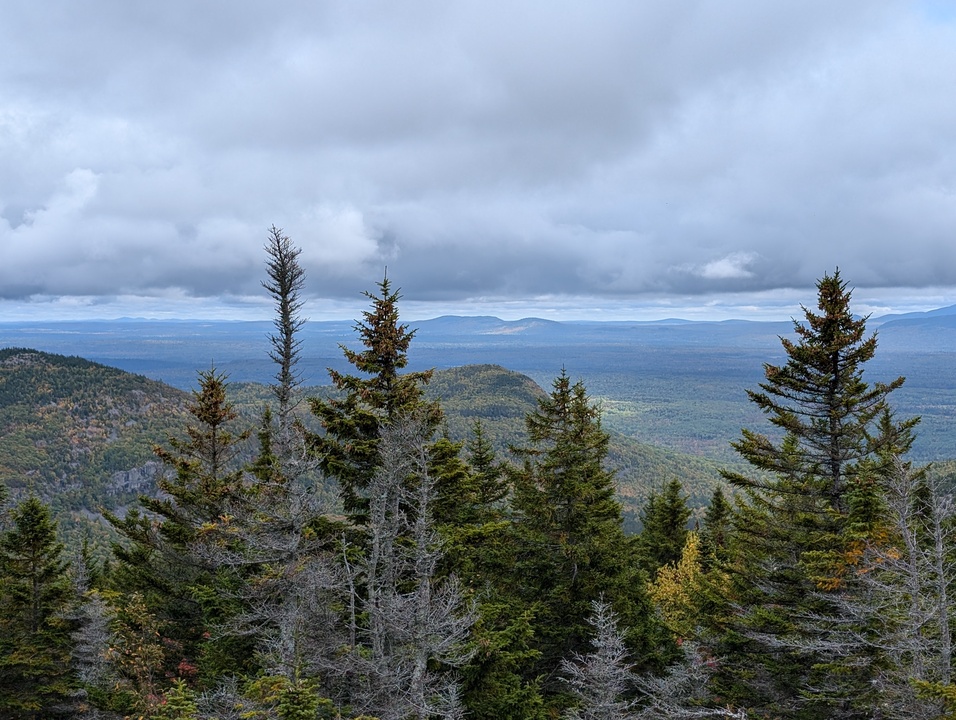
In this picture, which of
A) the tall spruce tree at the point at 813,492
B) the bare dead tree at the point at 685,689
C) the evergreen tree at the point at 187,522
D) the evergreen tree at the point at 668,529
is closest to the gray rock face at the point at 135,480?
the evergreen tree at the point at 668,529

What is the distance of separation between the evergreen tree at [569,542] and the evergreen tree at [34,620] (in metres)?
17.6

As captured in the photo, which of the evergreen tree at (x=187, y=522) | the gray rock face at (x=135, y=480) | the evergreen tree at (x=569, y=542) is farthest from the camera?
the gray rock face at (x=135, y=480)

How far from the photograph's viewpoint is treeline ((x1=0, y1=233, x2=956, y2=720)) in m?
12.6

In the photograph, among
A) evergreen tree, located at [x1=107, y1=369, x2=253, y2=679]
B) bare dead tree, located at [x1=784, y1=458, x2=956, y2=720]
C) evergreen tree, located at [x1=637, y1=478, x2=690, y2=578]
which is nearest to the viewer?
bare dead tree, located at [x1=784, y1=458, x2=956, y2=720]

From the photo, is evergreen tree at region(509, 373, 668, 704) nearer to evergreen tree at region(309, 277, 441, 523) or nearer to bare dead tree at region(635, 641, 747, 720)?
bare dead tree at region(635, 641, 747, 720)

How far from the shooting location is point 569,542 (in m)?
19.5

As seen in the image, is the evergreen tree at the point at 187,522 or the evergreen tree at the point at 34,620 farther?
the evergreen tree at the point at 187,522

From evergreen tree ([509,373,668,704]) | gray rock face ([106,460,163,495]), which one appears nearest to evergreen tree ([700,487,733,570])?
evergreen tree ([509,373,668,704])

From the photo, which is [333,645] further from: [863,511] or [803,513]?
[863,511]

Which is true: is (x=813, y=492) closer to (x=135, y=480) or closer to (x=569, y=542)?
(x=569, y=542)

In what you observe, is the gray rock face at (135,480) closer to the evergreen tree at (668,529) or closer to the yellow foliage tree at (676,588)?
the evergreen tree at (668,529)

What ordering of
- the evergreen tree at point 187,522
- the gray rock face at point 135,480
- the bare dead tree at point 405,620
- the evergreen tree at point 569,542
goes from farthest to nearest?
1. the gray rock face at point 135,480
2. the evergreen tree at point 187,522
3. the evergreen tree at point 569,542
4. the bare dead tree at point 405,620

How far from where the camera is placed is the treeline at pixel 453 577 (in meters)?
12.6

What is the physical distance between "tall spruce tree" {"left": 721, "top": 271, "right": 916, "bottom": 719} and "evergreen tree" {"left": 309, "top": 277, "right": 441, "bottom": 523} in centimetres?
1030
